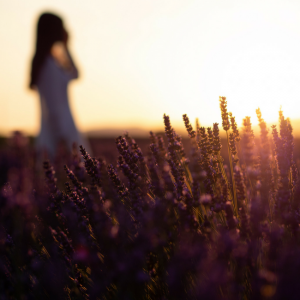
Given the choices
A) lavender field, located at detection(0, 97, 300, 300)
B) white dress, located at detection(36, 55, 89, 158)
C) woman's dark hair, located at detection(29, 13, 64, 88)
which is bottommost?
lavender field, located at detection(0, 97, 300, 300)

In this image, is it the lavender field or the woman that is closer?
the lavender field

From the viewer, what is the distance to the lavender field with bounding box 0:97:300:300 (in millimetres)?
949

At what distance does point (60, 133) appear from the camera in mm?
7223

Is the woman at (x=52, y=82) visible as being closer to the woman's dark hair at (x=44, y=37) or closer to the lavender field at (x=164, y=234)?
the woman's dark hair at (x=44, y=37)

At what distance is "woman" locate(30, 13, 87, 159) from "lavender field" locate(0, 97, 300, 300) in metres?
5.71

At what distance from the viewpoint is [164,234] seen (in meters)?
1.27

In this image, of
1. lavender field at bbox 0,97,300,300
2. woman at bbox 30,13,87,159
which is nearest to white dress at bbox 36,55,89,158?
woman at bbox 30,13,87,159

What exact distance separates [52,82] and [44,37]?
1.32 metres

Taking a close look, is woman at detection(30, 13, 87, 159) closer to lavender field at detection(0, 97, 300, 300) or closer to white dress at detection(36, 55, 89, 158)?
white dress at detection(36, 55, 89, 158)

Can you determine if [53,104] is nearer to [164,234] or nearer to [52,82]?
[52,82]

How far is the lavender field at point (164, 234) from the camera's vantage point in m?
0.95

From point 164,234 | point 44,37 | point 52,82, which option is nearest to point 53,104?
point 52,82

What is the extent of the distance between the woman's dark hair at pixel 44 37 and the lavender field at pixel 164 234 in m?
6.29

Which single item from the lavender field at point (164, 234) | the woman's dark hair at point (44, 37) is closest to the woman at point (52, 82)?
the woman's dark hair at point (44, 37)
